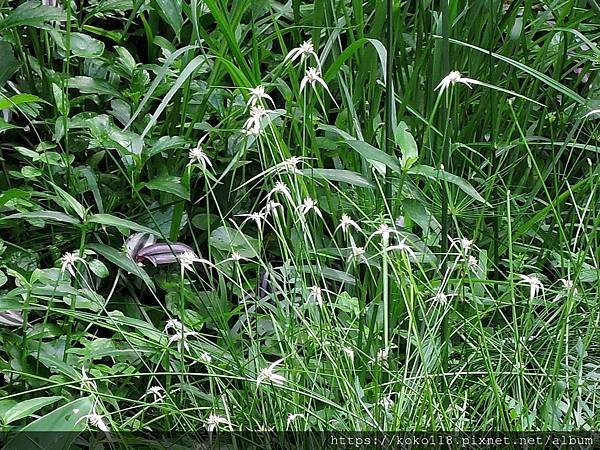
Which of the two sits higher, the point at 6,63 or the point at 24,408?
the point at 6,63

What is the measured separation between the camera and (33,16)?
46.3 inches

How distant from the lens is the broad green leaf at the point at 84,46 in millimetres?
1240

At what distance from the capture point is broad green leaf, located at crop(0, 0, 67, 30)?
1.17 metres

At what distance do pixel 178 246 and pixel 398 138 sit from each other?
0.32m

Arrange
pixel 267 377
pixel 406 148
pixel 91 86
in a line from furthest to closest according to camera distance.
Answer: pixel 91 86, pixel 406 148, pixel 267 377

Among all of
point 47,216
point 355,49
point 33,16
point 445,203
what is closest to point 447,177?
point 445,203

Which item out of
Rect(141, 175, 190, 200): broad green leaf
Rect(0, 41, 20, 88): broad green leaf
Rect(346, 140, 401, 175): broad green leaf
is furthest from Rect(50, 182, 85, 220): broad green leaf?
Rect(346, 140, 401, 175): broad green leaf

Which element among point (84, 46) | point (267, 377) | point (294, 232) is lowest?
point (294, 232)

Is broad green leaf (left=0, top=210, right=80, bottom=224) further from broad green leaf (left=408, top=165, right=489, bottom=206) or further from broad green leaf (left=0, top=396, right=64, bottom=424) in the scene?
broad green leaf (left=408, top=165, right=489, bottom=206)

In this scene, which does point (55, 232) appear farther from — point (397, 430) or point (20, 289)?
point (397, 430)

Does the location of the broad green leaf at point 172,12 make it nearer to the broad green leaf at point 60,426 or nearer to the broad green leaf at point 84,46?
the broad green leaf at point 84,46

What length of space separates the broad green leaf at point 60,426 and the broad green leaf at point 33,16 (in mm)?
571

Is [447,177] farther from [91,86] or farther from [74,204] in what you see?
[91,86]

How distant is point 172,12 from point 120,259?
0.37m
